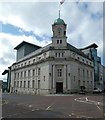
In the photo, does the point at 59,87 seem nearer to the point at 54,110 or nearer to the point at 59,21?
the point at 59,21

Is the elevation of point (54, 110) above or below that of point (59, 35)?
below

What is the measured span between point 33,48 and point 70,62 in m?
34.4

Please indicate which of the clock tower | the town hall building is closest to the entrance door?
the town hall building

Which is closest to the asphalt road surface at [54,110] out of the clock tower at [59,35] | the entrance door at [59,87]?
the entrance door at [59,87]

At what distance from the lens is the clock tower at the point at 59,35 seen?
5681 centimetres

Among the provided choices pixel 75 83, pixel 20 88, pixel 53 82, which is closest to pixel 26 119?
pixel 53 82

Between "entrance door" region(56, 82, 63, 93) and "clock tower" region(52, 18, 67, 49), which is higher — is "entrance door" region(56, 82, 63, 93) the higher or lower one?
the lower one

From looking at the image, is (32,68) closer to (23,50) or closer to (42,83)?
(42,83)

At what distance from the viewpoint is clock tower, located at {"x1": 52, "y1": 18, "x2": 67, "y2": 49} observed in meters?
56.8

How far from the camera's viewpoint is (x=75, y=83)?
57.8 m

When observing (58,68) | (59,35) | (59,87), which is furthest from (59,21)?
(59,87)

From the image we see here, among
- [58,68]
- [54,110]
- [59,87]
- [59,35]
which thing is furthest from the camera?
[59,35]

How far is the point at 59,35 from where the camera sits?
57219 mm

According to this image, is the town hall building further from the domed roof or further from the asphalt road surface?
the asphalt road surface
